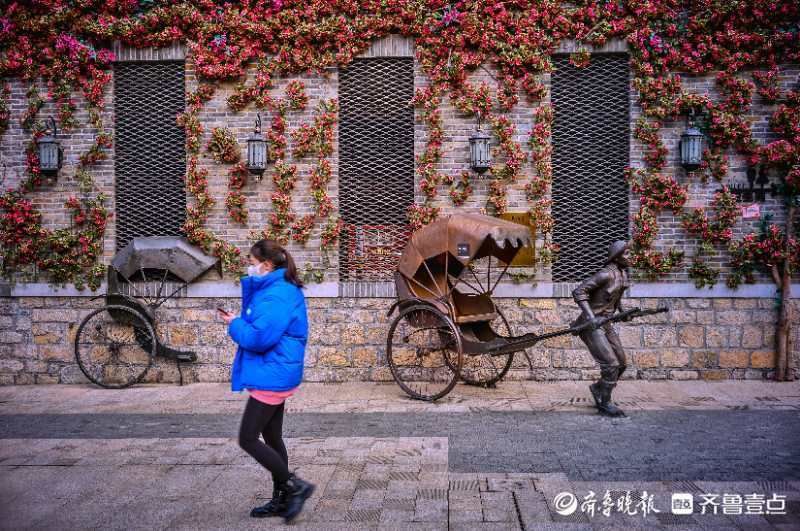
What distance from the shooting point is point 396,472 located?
5555 mm

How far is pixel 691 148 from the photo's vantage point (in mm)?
9555

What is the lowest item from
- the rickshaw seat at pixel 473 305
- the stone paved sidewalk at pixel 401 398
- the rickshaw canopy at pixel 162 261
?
the stone paved sidewalk at pixel 401 398

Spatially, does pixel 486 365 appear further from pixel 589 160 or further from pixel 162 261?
pixel 162 261

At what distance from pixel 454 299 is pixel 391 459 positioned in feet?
10.7

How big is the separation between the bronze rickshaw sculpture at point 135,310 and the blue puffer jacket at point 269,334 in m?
5.74

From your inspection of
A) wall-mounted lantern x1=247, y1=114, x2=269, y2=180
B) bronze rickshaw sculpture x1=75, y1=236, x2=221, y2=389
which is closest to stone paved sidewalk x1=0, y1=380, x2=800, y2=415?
bronze rickshaw sculpture x1=75, y1=236, x2=221, y2=389

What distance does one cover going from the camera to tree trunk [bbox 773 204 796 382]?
9.46 m

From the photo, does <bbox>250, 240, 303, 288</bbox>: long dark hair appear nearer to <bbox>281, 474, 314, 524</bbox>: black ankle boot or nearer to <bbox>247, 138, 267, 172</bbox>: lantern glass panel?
<bbox>281, 474, 314, 524</bbox>: black ankle boot

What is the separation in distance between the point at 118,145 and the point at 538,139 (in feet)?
20.9

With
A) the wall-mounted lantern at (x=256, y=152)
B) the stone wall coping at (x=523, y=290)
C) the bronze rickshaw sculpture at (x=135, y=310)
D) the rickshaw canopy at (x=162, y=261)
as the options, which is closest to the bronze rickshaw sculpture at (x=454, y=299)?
the stone wall coping at (x=523, y=290)

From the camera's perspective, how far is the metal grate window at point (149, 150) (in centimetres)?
1038

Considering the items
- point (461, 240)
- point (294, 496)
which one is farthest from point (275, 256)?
point (461, 240)

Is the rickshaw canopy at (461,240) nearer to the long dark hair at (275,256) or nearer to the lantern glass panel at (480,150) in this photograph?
the lantern glass panel at (480,150)

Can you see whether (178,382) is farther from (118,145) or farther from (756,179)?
(756,179)
